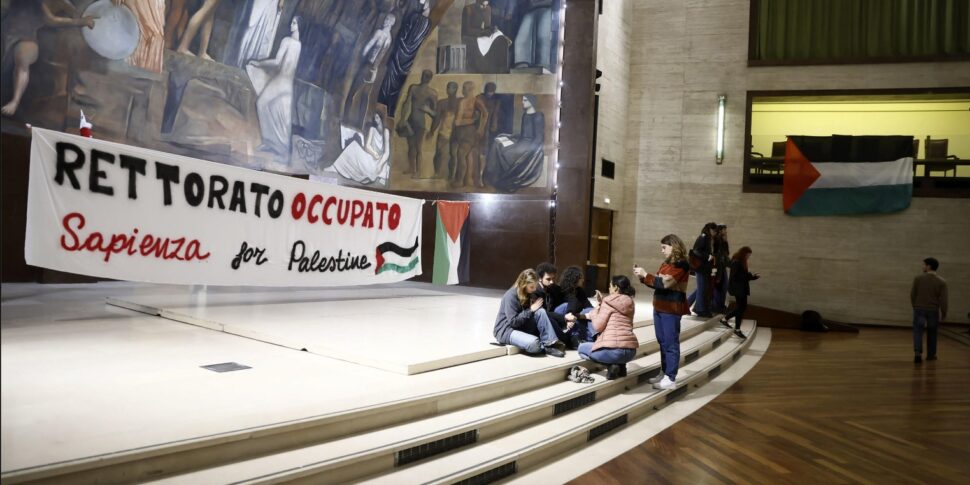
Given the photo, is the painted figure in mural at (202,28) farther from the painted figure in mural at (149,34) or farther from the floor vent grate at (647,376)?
the floor vent grate at (647,376)

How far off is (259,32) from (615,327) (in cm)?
836

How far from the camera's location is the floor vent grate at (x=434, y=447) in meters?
4.35

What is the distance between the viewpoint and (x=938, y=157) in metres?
16.7

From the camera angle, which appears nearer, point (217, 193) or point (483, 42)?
point (217, 193)

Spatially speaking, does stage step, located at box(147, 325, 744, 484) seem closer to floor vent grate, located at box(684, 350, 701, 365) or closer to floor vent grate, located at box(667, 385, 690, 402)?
floor vent grate, located at box(667, 385, 690, 402)

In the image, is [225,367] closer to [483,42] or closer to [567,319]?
[567,319]

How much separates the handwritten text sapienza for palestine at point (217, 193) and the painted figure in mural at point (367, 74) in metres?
3.77

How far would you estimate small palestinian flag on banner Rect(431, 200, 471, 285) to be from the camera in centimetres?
1227

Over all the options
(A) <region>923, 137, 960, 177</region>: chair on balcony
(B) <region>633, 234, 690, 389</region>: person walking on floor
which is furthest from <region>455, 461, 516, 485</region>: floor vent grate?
(A) <region>923, 137, 960, 177</region>: chair on balcony

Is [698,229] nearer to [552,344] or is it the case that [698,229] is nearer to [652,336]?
[652,336]

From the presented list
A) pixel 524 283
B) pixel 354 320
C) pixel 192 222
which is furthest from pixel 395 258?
pixel 524 283

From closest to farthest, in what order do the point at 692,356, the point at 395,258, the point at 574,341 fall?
the point at 574,341
the point at 692,356
the point at 395,258

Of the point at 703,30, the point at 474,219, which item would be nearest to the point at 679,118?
the point at 703,30

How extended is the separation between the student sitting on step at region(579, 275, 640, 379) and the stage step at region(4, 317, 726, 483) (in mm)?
625
